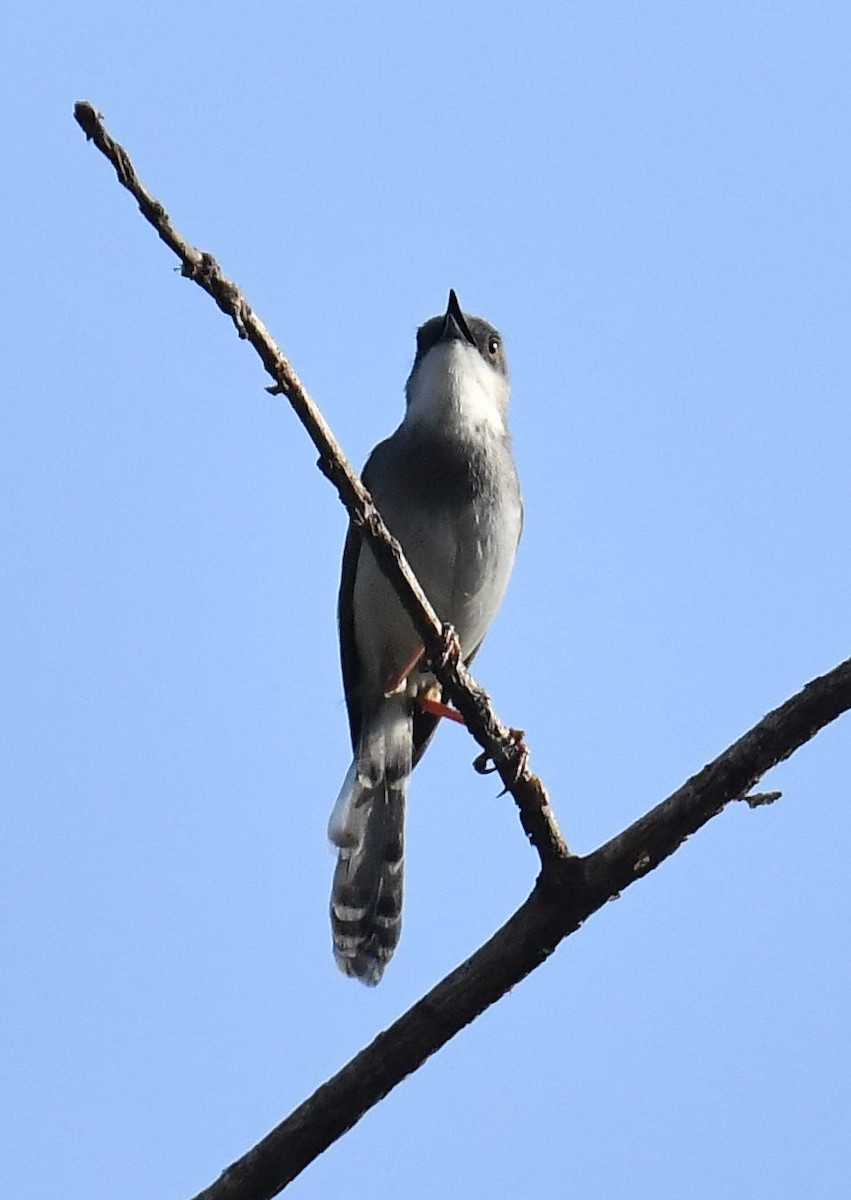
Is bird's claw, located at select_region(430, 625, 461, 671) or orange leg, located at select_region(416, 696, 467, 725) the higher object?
orange leg, located at select_region(416, 696, 467, 725)

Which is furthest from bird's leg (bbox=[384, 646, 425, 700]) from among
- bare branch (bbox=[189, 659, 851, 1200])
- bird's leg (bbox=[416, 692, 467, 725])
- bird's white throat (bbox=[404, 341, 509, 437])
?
bare branch (bbox=[189, 659, 851, 1200])

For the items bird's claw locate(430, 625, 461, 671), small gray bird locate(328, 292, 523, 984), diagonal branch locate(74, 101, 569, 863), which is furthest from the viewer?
small gray bird locate(328, 292, 523, 984)

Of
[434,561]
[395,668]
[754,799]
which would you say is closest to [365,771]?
[395,668]

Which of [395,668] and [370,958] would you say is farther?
[395,668]

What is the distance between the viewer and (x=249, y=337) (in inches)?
175

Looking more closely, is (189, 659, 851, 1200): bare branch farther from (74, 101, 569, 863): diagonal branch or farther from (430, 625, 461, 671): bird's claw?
(430, 625, 461, 671): bird's claw

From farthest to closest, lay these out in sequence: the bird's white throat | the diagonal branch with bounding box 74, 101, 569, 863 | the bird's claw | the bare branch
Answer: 1. the bird's white throat
2. the bird's claw
3. the bare branch
4. the diagonal branch with bounding box 74, 101, 569, 863

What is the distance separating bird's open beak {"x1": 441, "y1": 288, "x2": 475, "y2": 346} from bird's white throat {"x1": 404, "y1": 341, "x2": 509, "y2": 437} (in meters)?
0.06

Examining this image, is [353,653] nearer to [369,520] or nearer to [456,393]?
[456,393]

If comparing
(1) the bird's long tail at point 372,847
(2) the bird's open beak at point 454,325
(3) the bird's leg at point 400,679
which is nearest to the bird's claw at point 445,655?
(1) the bird's long tail at point 372,847

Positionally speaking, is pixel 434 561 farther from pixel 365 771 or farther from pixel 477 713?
pixel 477 713

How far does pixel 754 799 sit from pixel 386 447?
12.2 ft

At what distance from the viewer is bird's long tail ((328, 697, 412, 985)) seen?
691 centimetres

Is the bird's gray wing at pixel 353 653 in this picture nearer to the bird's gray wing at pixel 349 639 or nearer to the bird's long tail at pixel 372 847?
the bird's gray wing at pixel 349 639
